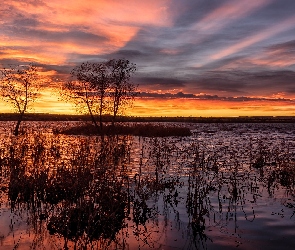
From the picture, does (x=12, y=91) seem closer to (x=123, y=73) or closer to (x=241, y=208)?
(x=123, y=73)

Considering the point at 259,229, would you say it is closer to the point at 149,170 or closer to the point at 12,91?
the point at 149,170

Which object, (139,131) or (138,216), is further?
(139,131)

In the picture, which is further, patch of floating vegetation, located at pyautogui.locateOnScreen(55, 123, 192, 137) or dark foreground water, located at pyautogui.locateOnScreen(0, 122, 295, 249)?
patch of floating vegetation, located at pyautogui.locateOnScreen(55, 123, 192, 137)

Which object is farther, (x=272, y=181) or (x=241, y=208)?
(x=272, y=181)

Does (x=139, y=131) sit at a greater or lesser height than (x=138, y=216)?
greater

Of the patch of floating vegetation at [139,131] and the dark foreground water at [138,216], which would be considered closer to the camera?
the dark foreground water at [138,216]

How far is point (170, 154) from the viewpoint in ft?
87.1

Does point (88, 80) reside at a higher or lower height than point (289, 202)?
higher

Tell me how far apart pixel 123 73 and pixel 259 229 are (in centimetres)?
3118

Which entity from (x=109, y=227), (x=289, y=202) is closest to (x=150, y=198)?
(x=109, y=227)

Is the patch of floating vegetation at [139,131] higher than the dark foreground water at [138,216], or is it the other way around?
the patch of floating vegetation at [139,131]

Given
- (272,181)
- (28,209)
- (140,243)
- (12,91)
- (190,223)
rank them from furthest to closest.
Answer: (12,91), (272,181), (28,209), (190,223), (140,243)

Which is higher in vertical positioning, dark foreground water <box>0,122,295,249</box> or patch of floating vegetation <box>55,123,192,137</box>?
patch of floating vegetation <box>55,123,192,137</box>

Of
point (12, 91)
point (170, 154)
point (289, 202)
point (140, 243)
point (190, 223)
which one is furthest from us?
point (12, 91)
